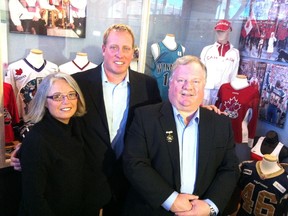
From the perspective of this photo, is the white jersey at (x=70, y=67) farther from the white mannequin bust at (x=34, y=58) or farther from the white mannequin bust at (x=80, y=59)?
the white mannequin bust at (x=34, y=58)

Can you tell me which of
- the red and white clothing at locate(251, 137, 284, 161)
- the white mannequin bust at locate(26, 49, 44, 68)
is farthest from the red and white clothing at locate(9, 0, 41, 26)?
the red and white clothing at locate(251, 137, 284, 161)

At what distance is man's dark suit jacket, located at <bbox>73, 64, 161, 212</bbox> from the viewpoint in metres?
1.60

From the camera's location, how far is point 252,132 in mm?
2719

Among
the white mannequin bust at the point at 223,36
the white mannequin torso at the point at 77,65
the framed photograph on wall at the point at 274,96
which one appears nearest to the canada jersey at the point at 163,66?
the white mannequin bust at the point at 223,36

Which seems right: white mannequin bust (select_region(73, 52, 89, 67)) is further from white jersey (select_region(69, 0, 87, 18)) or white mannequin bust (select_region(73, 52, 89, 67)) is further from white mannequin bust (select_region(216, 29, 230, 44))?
white mannequin bust (select_region(216, 29, 230, 44))

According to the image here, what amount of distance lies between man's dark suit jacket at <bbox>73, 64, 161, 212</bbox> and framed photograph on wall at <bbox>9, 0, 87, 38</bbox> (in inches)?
41.3

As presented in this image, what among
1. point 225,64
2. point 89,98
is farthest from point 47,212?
point 225,64

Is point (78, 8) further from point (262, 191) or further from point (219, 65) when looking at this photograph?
point (262, 191)

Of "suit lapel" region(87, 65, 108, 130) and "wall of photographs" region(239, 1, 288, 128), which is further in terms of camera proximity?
"wall of photographs" region(239, 1, 288, 128)

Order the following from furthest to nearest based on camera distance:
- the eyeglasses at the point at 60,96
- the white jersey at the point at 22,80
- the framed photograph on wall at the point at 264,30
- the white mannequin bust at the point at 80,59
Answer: the framed photograph on wall at the point at 264,30, the white mannequin bust at the point at 80,59, the white jersey at the point at 22,80, the eyeglasses at the point at 60,96

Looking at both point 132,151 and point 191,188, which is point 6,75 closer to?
point 132,151

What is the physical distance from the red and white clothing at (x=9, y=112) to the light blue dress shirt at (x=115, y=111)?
90 cm

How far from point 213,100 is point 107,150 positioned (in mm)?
1669

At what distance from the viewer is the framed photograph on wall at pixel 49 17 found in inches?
90.2
